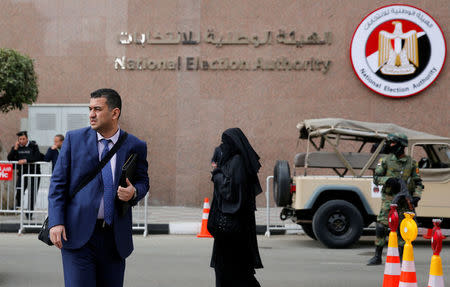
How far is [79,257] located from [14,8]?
1731 cm

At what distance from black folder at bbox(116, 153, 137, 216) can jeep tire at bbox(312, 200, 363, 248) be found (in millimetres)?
7338

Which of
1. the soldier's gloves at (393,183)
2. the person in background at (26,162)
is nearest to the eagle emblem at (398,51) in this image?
the person in background at (26,162)

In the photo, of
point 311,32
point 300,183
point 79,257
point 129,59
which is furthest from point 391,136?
point 129,59

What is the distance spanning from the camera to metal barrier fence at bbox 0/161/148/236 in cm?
1339

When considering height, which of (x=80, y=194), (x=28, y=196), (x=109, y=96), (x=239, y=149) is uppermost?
(x=109, y=96)

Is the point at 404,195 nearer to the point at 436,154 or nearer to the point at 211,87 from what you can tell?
the point at 436,154

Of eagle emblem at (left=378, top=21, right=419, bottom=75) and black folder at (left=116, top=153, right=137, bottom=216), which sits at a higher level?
eagle emblem at (left=378, top=21, right=419, bottom=75)

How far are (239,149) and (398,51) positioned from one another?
13919 mm

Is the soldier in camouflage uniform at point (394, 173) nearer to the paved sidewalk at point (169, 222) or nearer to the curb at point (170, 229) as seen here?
the paved sidewalk at point (169, 222)

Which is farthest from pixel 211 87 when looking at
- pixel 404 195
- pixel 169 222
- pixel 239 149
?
pixel 239 149

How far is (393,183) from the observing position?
8766mm

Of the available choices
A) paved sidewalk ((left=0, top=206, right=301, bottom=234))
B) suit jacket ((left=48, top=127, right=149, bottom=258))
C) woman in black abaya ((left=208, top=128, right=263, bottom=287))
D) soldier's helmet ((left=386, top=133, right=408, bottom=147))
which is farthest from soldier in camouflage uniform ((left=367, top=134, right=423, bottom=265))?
suit jacket ((left=48, top=127, right=149, bottom=258))

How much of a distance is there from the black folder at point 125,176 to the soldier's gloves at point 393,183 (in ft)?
17.4

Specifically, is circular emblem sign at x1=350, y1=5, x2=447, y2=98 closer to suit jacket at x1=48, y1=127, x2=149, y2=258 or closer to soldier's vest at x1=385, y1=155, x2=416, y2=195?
soldier's vest at x1=385, y1=155, x2=416, y2=195
